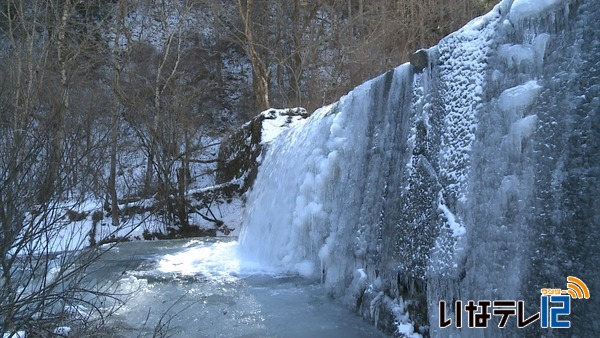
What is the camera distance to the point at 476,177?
3.09 metres

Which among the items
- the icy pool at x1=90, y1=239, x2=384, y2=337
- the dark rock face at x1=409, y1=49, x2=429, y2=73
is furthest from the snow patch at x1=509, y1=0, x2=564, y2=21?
the icy pool at x1=90, y1=239, x2=384, y2=337

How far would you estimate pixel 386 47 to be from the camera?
13.2 m

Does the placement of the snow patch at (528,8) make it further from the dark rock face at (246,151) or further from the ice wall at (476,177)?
the dark rock face at (246,151)

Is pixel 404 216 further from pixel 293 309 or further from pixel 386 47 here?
pixel 386 47

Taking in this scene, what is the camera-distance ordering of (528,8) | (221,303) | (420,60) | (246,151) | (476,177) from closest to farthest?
(528,8), (476,177), (420,60), (221,303), (246,151)

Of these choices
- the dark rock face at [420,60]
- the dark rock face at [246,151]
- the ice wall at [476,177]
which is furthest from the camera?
the dark rock face at [246,151]

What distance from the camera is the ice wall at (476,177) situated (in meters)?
2.50

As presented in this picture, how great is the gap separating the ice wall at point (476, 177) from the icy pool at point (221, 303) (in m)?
0.27

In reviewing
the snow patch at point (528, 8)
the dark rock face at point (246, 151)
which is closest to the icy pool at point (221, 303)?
Answer: the snow patch at point (528, 8)

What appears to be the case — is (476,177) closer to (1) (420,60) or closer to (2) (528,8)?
(2) (528,8)

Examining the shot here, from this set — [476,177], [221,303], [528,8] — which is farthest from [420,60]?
[221,303]

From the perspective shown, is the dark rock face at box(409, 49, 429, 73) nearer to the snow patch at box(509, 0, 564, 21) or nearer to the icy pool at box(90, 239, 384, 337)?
the snow patch at box(509, 0, 564, 21)

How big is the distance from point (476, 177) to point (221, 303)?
252 centimetres

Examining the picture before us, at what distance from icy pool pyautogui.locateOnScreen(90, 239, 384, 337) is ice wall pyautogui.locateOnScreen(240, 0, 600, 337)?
0.88ft
